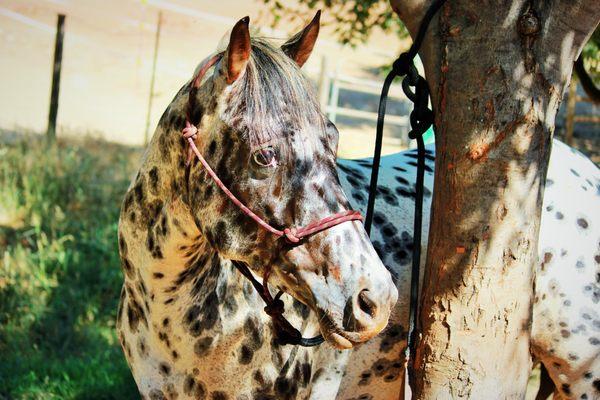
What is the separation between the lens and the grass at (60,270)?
525 cm

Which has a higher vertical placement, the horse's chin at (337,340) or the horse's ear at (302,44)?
the horse's ear at (302,44)

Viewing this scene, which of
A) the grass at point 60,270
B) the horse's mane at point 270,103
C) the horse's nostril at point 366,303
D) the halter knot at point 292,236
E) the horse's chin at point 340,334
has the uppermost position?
the horse's mane at point 270,103

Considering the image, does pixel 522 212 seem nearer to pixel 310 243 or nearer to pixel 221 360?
pixel 310 243

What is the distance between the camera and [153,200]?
2709 millimetres

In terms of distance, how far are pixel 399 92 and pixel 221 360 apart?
49.5ft

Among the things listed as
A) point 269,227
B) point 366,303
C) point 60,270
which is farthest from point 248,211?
point 60,270

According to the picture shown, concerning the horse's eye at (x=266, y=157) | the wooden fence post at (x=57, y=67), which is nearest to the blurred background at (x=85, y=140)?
the wooden fence post at (x=57, y=67)

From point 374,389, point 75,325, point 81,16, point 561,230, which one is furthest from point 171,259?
point 81,16

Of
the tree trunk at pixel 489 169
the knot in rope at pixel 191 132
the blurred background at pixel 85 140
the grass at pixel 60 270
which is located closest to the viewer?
the tree trunk at pixel 489 169

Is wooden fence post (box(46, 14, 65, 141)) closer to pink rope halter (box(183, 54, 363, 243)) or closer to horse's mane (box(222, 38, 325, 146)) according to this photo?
pink rope halter (box(183, 54, 363, 243))

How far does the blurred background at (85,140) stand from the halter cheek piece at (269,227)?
5.14 feet

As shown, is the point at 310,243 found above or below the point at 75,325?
above

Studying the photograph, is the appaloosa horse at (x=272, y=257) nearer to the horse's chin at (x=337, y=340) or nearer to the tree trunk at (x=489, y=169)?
the horse's chin at (x=337, y=340)

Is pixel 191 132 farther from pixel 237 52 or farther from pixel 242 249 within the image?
pixel 242 249
